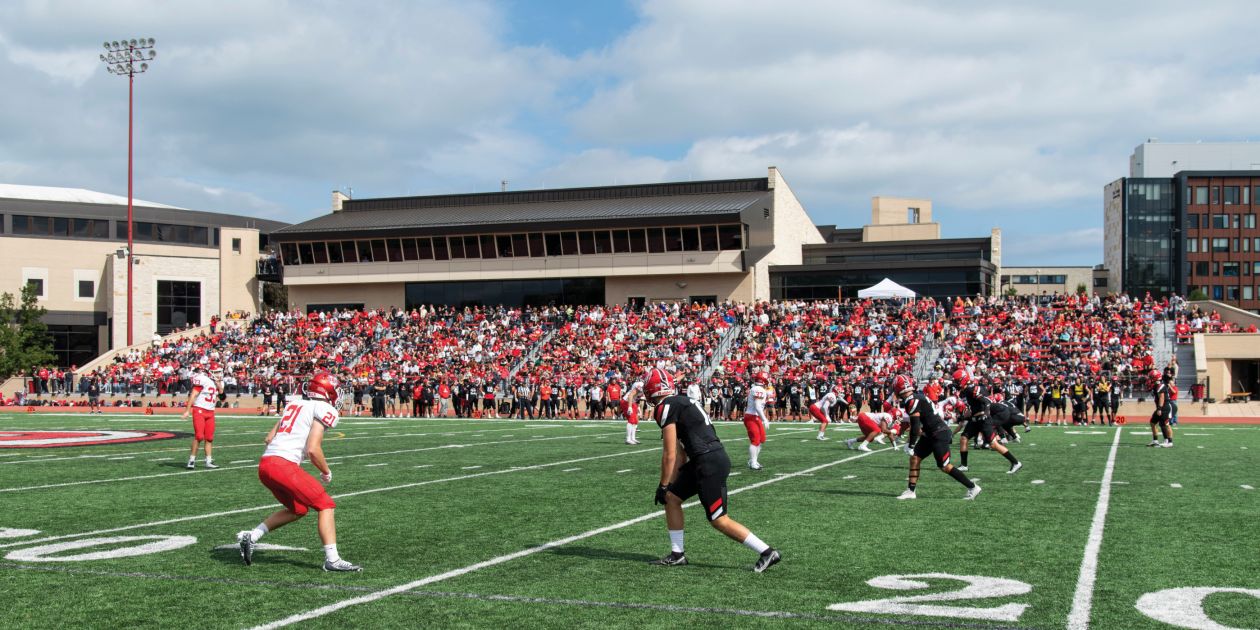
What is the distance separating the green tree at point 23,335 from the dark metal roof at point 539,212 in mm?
13254

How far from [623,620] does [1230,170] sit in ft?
387

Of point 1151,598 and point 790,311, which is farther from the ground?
point 790,311

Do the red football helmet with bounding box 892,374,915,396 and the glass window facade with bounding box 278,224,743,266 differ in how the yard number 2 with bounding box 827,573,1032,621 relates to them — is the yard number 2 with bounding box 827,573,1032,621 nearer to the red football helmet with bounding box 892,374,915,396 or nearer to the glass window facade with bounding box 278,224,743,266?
the red football helmet with bounding box 892,374,915,396

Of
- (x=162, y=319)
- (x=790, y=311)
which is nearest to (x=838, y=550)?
(x=790, y=311)

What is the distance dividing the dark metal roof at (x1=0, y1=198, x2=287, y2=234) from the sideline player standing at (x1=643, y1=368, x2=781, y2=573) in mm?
61600

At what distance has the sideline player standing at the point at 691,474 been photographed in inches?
323

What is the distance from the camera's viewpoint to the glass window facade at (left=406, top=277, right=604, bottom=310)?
5597 cm

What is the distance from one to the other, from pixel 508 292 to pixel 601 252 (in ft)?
18.8

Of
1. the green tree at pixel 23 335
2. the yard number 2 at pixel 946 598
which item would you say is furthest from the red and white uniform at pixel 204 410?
the green tree at pixel 23 335

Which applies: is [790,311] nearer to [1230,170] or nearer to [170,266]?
[170,266]

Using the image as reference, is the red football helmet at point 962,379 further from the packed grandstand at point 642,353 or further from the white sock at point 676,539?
the packed grandstand at point 642,353

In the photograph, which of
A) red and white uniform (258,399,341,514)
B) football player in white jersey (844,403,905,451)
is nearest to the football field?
red and white uniform (258,399,341,514)

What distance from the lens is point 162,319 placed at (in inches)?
2448

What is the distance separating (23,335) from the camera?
55.9 meters
